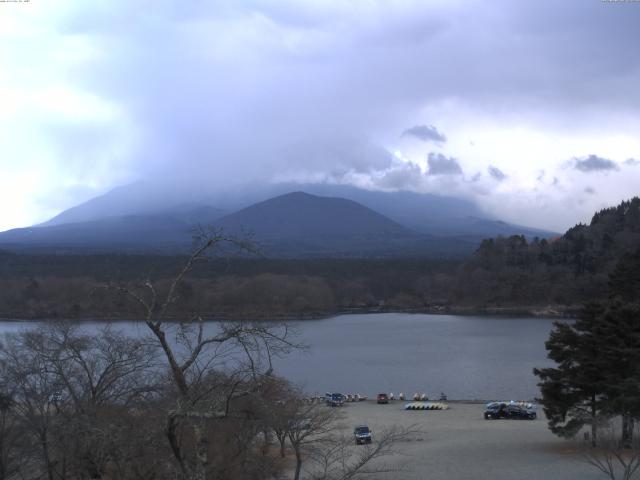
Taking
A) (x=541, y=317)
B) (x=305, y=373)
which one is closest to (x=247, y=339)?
(x=305, y=373)

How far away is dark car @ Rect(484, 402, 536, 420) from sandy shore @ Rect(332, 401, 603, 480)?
0.23 m

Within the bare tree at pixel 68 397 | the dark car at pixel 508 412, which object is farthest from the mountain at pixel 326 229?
the bare tree at pixel 68 397

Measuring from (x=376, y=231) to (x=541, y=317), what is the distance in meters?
98.7

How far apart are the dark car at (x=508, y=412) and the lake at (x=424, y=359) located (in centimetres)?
381

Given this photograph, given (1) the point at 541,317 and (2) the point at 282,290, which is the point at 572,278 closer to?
(1) the point at 541,317

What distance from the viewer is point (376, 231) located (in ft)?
481

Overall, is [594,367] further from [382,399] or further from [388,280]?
[388,280]

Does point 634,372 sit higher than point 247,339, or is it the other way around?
point 247,339

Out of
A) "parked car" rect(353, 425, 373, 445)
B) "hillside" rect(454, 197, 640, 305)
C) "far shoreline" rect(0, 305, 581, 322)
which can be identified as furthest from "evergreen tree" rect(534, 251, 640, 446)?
"hillside" rect(454, 197, 640, 305)

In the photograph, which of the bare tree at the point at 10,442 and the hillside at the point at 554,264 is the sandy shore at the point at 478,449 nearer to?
the bare tree at the point at 10,442

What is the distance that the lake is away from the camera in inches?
886

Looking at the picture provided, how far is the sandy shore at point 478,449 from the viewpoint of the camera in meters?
10.3

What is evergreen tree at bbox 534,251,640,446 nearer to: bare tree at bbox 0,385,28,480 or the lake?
the lake

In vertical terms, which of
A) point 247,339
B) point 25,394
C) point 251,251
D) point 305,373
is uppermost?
point 251,251
